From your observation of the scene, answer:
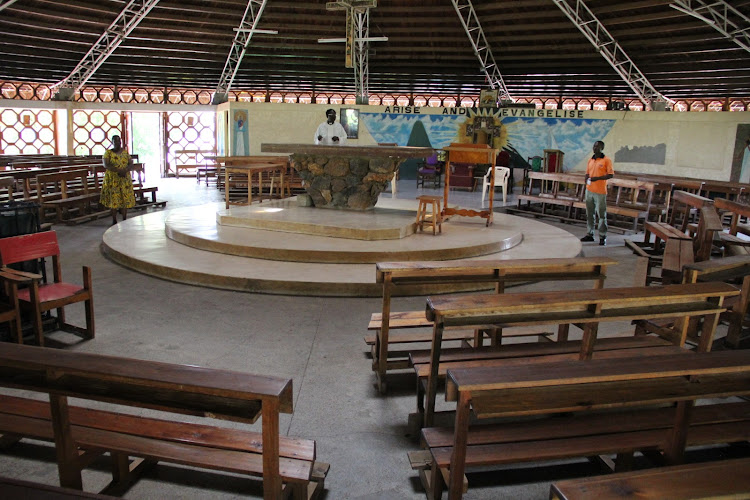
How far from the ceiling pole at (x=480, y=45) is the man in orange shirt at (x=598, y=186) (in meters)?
8.73

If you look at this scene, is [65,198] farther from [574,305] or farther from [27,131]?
[27,131]

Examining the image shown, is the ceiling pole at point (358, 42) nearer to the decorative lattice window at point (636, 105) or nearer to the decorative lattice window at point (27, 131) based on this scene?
the decorative lattice window at point (636, 105)

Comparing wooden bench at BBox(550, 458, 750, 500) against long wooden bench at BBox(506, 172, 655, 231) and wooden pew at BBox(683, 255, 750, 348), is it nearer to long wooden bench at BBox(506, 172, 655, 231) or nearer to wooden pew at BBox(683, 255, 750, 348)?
wooden pew at BBox(683, 255, 750, 348)

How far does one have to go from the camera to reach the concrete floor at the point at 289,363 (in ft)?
8.07

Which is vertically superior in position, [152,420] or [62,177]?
[62,177]

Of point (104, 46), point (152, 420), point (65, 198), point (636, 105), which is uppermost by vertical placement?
point (104, 46)

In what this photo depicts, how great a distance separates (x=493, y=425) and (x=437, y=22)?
51.8ft

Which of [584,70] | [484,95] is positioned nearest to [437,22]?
[484,95]

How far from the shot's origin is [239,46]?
673 inches

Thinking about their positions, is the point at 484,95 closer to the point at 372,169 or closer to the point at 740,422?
the point at 372,169

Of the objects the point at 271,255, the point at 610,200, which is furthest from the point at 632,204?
the point at 271,255

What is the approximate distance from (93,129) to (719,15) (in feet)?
57.4

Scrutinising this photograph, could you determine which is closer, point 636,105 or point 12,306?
point 12,306

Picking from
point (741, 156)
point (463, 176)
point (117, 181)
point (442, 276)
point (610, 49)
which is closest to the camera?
point (442, 276)
